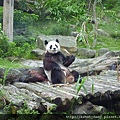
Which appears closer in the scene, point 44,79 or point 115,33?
point 44,79

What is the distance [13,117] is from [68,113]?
86 centimetres

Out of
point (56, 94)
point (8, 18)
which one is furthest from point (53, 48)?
point (8, 18)

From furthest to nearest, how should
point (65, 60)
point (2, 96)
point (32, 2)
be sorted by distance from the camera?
point (32, 2) → point (65, 60) → point (2, 96)

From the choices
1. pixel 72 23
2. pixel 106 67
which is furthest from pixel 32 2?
pixel 106 67

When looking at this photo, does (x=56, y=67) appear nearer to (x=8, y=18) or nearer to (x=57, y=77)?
(x=57, y=77)

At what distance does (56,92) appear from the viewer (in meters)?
5.73

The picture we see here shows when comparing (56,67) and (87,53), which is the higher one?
(56,67)

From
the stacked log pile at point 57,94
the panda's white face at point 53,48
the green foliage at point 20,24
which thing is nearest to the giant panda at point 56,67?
the panda's white face at point 53,48

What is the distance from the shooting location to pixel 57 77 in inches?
266

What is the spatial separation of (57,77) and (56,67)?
272 mm

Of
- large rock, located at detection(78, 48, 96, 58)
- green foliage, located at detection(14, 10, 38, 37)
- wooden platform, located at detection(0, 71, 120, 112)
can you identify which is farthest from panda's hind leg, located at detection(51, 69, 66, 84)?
green foliage, located at detection(14, 10, 38, 37)

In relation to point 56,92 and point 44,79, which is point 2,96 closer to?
→ point 56,92

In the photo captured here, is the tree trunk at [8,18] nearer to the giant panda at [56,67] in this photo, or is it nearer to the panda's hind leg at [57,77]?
the giant panda at [56,67]

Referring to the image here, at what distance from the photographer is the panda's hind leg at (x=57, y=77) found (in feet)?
22.1
